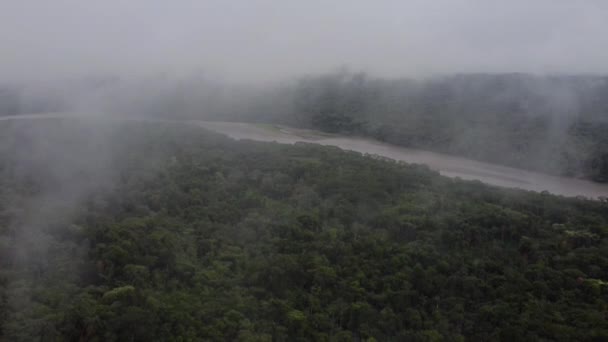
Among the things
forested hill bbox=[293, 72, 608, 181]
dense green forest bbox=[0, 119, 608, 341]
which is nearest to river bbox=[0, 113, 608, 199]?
forested hill bbox=[293, 72, 608, 181]

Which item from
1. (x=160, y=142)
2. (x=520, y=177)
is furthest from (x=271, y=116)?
(x=520, y=177)

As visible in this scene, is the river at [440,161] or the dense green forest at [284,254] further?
the river at [440,161]

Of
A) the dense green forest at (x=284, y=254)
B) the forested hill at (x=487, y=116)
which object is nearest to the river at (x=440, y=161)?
the forested hill at (x=487, y=116)

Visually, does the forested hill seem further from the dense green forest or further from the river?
the dense green forest

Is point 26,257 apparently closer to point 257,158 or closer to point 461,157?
point 257,158

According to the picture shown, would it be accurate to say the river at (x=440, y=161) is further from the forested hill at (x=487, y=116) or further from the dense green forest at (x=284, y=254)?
the dense green forest at (x=284, y=254)

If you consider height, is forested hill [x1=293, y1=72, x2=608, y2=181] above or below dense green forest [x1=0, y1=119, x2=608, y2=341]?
above
